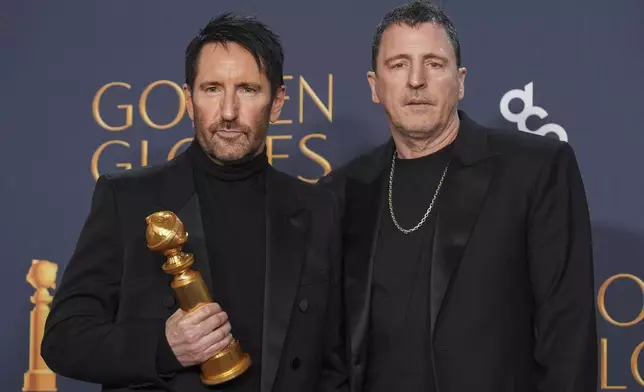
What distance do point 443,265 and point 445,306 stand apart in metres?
0.11

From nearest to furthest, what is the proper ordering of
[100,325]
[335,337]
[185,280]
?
[185,280]
[100,325]
[335,337]

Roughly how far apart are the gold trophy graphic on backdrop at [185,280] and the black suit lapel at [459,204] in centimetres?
58

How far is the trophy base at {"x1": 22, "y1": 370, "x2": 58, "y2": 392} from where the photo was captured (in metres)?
3.27

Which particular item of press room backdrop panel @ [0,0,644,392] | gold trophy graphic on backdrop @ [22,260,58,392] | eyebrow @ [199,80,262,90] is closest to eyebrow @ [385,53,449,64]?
eyebrow @ [199,80,262,90]

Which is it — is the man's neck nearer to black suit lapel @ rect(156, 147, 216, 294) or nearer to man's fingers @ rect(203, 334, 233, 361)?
black suit lapel @ rect(156, 147, 216, 294)

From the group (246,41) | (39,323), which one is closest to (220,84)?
(246,41)

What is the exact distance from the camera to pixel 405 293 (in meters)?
2.29

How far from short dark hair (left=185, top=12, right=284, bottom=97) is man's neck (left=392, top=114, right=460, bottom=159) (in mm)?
417

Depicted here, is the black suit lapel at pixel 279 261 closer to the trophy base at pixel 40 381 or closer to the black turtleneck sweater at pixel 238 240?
the black turtleneck sweater at pixel 238 240

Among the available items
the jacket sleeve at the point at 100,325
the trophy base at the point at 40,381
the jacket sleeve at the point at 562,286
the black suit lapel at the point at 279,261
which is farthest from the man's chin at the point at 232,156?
the trophy base at the point at 40,381

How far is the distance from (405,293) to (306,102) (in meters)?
1.14

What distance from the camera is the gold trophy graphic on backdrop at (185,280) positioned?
1.80 m

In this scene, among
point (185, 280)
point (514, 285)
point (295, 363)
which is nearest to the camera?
point (185, 280)

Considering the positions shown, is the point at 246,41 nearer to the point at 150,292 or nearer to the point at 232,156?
the point at 232,156
